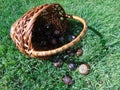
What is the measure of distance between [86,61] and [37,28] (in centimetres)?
46

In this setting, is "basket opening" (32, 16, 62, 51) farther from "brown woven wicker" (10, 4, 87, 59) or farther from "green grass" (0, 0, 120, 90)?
"green grass" (0, 0, 120, 90)

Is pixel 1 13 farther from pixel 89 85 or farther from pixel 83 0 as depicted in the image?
pixel 89 85

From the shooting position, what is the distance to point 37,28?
2.51 metres

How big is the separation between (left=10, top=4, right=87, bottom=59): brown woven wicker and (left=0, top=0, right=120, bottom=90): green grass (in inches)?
7.0

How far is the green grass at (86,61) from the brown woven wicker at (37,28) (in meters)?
0.18

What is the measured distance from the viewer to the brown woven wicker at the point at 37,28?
7.01 feet

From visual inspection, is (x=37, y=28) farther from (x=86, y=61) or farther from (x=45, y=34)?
(x=86, y=61)

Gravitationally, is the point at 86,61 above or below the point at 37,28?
below

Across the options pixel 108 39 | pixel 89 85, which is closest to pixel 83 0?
pixel 108 39

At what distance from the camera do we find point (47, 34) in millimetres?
2520

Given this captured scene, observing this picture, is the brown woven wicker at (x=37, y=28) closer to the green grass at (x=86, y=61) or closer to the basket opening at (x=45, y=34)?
the basket opening at (x=45, y=34)

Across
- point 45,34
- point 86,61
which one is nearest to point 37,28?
point 45,34

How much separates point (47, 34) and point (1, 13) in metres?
0.53

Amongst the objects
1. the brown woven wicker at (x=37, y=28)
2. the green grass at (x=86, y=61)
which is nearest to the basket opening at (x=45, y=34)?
the brown woven wicker at (x=37, y=28)
